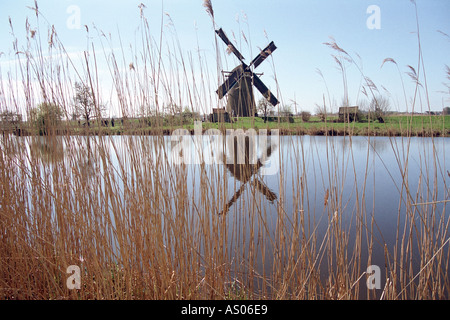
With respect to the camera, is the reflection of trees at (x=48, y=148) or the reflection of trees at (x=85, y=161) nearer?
the reflection of trees at (x=85, y=161)

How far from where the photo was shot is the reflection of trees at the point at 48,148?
151cm

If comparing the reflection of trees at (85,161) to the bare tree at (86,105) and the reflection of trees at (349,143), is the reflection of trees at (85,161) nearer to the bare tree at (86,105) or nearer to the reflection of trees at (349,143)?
the bare tree at (86,105)

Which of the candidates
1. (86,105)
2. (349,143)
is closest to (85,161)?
(86,105)

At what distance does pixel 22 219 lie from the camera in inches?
64.3

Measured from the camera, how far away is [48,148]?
1.57m

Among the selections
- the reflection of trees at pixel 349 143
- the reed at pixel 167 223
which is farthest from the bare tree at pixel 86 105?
the reflection of trees at pixel 349 143

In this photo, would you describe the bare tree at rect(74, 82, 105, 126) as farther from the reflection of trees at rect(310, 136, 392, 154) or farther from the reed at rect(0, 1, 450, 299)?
the reflection of trees at rect(310, 136, 392, 154)

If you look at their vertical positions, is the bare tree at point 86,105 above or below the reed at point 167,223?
above

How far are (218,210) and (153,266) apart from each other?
15.0 inches

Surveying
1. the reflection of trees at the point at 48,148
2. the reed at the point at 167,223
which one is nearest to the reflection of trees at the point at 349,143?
the reed at the point at 167,223
